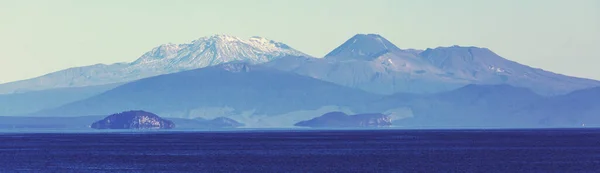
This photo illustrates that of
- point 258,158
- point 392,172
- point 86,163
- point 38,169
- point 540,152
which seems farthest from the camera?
point 540,152

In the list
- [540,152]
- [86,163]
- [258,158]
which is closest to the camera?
[86,163]

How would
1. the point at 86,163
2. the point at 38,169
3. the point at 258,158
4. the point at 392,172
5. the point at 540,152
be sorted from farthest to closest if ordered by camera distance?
the point at 540,152
the point at 258,158
the point at 86,163
the point at 38,169
the point at 392,172

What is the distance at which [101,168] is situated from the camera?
133625mm

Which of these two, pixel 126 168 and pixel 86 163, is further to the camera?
pixel 86 163

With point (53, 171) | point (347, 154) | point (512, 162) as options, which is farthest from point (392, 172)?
point (347, 154)

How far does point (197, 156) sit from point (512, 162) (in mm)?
44124

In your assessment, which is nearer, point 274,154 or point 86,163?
point 86,163

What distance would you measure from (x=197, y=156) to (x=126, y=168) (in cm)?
3368

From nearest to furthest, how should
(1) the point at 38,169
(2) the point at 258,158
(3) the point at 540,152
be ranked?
(1) the point at 38,169, (2) the point at 258,158, (3) the point at 540,152

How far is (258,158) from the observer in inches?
6255

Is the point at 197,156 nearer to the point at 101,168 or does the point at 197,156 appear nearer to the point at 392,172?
the point at 101,168

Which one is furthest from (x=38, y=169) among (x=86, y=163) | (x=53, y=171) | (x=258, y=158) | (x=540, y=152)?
(x=540, y=152)

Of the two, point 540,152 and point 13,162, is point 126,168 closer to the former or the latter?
point 13,162

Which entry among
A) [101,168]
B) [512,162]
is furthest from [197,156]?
[512,162]
